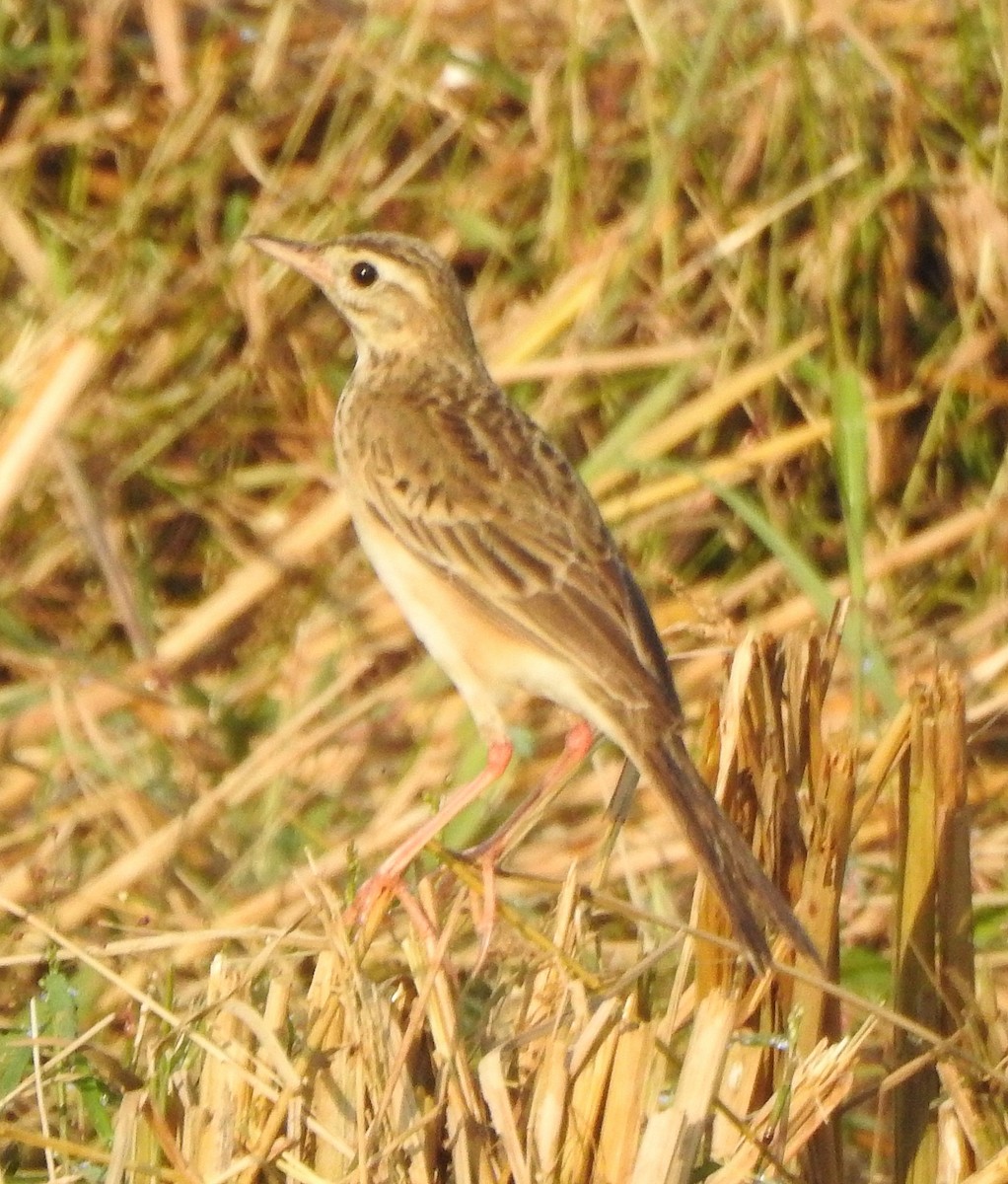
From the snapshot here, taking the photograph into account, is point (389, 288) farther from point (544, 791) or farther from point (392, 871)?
point (392, 871)

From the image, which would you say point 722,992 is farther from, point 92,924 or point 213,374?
point 213,374

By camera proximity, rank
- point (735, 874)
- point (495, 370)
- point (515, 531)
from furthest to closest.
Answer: point (495, 370), point (515, 531), point (735, 874)

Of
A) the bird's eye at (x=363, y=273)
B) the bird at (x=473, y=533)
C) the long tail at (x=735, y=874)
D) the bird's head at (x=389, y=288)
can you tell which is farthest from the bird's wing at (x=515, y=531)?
the long tail at (x=735, y=874)

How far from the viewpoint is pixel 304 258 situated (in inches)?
210

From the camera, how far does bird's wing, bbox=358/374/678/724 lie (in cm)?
444

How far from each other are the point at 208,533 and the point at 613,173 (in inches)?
57.1

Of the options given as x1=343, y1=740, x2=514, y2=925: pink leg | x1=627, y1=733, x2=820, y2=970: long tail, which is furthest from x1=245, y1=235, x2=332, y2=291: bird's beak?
x1=627, y1=733, x2=820, y2=970: long tail

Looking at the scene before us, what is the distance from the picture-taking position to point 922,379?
6395 millimetres

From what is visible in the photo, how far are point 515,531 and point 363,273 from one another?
2.79 feet

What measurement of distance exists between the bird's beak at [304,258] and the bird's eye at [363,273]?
2.8 inches

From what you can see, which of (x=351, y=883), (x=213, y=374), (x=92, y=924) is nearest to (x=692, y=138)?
(x=213, y=374)

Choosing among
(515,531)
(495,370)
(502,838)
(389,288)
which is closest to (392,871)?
(502,838)

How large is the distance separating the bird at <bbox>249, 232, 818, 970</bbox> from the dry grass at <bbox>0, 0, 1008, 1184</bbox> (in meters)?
0.30

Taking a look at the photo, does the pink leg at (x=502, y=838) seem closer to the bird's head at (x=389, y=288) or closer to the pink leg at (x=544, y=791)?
the pink leg at (x=544, y=791)
